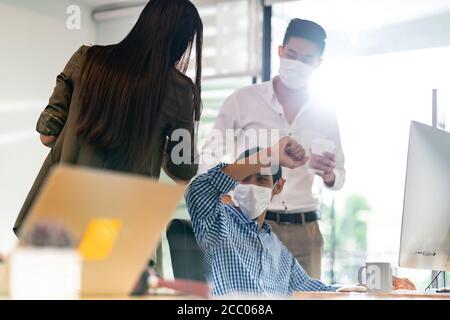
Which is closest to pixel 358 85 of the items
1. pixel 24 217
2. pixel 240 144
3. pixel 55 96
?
pixel 240 144

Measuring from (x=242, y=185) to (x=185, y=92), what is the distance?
36 centimetres

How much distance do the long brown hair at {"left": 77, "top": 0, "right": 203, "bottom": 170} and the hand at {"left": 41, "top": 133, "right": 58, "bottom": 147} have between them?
89 millimetres

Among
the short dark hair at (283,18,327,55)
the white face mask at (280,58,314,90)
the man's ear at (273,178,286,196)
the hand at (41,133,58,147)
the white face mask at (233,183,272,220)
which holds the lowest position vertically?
the white face mask at (233,183,272,220)

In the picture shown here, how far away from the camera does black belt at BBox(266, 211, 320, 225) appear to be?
8.96 feet

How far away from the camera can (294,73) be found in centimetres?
278

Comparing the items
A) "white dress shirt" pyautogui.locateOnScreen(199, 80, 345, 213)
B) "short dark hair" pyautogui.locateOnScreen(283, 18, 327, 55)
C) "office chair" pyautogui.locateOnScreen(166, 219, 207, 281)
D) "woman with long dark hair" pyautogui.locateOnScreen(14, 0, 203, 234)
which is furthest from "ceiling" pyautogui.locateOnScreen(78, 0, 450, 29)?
"office chair" pyautogui.locateOnScreen(166, 219, 207, 281)

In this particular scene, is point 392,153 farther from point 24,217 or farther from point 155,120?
point 24,217

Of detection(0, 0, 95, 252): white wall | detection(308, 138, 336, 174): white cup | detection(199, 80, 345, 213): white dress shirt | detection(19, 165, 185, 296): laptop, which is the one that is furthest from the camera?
detection(308, 138, 336, 174): white cup

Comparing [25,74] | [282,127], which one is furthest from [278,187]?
[25,74]

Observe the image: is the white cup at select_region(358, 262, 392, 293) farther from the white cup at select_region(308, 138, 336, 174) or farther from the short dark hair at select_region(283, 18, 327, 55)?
the short dark hair at select_region(283, 18, 327, 55)

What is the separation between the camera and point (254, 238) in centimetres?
237

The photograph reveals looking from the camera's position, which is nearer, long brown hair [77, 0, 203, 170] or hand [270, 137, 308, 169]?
long brown hair [77, 0, 203, 170]

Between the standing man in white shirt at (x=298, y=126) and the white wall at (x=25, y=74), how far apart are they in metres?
0.64

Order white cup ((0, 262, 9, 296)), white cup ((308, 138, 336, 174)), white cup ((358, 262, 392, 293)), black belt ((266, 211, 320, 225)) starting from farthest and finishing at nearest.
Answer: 1. white cup ((308, 138, 336, 174))
2. black belt ((266, 211, 320, 225))
3. white cup ((358, 262, 392, 293))
4. white cup ((0, 262, 9, 296))
